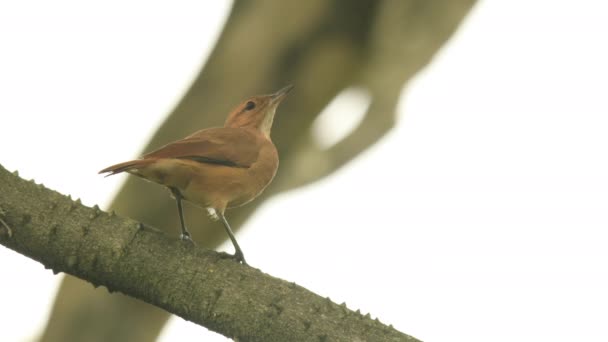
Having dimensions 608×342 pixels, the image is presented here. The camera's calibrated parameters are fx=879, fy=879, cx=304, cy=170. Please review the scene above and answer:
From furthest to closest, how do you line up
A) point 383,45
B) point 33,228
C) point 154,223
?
point 383,45, point 154,223, point 33,228

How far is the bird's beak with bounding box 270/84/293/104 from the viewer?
553 centimetres

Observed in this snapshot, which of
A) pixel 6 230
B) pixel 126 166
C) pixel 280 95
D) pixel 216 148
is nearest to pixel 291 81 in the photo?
pixel 280 95

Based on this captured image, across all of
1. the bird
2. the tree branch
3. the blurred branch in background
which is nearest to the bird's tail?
the bird

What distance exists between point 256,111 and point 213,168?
127 centimetres

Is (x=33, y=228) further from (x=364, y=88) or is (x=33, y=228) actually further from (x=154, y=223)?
(x=364, y=88)

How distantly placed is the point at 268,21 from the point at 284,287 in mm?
2680

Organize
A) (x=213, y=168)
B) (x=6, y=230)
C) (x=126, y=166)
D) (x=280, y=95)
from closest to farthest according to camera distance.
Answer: (x=6, y=230)
(x=126, y=166)
(x=213, y=168)
(x=280, y=95)

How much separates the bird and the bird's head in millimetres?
618

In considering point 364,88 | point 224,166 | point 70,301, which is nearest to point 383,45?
point 364,88

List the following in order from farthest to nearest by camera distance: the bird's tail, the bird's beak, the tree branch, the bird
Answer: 1. the bird's beak
2. the bird
3. the bird's tail
4. the tree branch

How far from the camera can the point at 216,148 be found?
4512 millimetres

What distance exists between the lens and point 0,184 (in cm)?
316

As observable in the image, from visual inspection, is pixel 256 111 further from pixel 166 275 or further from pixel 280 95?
pixel 166 275

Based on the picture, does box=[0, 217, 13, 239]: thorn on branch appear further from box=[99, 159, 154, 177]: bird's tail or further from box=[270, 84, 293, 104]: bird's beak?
box=[270, 84, 293, 104]: bird's beak
